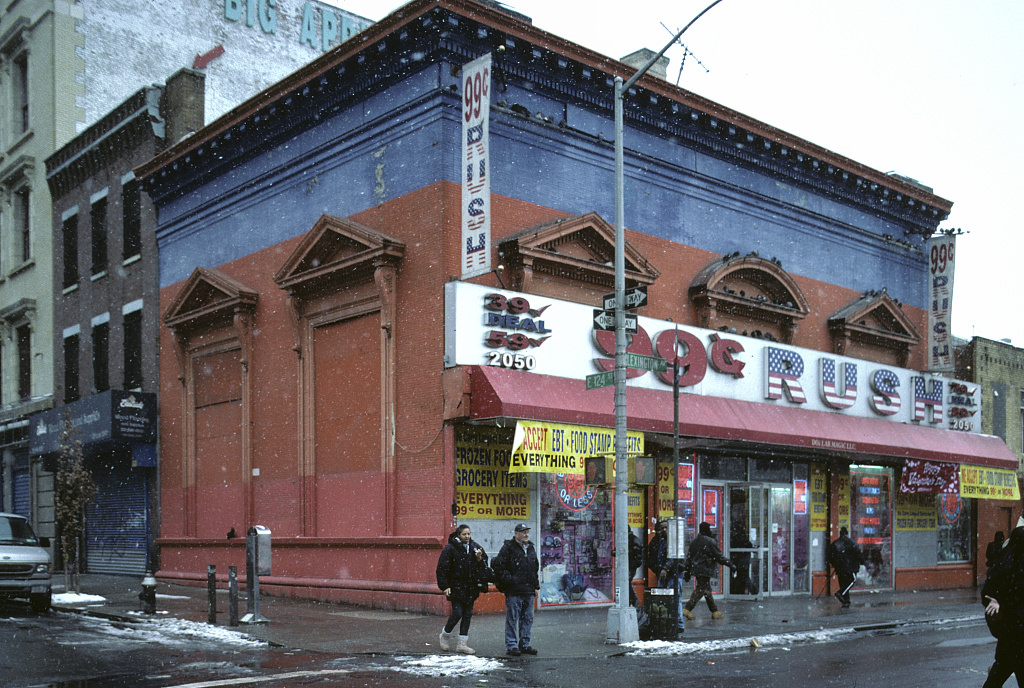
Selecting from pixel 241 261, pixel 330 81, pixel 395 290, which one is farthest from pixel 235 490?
pixel 330 81

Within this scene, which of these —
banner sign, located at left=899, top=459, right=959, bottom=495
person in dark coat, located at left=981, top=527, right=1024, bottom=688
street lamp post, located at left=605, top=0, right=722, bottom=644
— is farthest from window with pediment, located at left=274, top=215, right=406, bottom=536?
banner sign, located at left=899, top=459, right=959, bottom=495

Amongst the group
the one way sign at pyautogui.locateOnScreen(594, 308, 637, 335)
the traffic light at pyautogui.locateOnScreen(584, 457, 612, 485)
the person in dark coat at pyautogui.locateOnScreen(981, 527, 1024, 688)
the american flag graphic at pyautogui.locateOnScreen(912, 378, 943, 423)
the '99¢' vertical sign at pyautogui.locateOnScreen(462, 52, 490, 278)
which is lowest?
the person in dark coat at pyautogui.locateOnScreen(981, 527, 1024, 688)

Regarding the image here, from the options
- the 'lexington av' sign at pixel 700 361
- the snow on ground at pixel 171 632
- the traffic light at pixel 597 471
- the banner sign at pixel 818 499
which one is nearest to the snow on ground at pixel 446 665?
the snow on ground at pixel 171 632

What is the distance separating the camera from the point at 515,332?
18234 millimetres

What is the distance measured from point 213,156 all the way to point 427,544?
11.8 meters

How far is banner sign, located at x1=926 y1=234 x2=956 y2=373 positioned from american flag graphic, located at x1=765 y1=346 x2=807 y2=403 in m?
6.62

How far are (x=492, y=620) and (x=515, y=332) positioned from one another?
5032 mm

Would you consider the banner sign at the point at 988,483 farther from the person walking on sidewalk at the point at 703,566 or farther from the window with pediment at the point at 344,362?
the window with pediment at the point at 344,362

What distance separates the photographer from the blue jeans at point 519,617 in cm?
1353

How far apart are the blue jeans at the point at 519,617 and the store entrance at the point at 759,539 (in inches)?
406

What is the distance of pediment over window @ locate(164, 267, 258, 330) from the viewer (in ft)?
75.8

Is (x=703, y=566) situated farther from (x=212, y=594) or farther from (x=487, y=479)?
(x=212, y=594)

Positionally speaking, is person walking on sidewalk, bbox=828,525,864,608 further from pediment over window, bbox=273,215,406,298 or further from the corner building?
pediment over window, bbox=273,215,406,298

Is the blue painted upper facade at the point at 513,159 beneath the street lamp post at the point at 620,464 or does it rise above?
above
